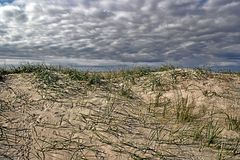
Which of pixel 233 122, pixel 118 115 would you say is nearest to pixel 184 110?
pixel 233 122

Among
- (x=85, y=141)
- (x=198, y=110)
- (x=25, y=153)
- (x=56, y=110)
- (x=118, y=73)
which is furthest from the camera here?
(x=118, y=73)

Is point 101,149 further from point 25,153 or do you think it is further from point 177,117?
point 177,117

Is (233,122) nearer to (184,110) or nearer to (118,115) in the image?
(184,110)

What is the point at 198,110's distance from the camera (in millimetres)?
6844

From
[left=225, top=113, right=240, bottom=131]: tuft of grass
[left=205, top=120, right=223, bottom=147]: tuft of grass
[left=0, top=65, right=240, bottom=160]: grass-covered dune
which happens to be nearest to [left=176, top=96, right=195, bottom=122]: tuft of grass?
[left=0, top=65, right=240, bottom=160]: grass-covered dune

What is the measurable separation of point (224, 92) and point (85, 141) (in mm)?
3727

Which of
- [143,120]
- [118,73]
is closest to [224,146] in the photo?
[143,120]

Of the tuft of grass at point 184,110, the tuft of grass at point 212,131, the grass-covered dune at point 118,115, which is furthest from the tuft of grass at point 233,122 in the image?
the tuft of grass at point 184,110

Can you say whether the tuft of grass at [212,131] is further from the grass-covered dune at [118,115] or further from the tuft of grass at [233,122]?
the tuft of grass at [233,122]

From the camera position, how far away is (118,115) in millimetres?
6246

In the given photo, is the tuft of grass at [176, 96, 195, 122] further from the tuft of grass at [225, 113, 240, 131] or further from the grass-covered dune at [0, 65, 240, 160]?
the tuft of grass at [225, 113, 240, 131]

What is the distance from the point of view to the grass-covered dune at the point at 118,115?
504 centimetres

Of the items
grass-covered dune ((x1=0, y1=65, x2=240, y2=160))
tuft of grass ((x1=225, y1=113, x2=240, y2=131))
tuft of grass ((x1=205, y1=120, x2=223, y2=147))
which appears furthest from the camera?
tuft of grass ((x1=225, y1=113, x2=240, y2=131))

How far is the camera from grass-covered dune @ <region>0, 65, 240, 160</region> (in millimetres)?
5039
